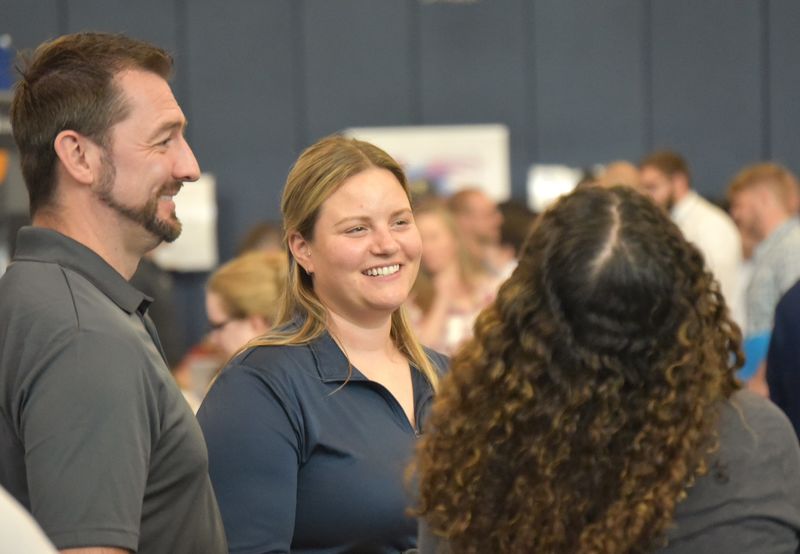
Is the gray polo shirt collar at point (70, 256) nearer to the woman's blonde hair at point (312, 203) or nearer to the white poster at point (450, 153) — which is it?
the woman's blonde hair at point (312, 203)

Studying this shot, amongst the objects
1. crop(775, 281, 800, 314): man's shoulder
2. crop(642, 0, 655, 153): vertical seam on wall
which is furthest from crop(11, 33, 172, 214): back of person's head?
crop(642, 0, 655, 153): vertical seam on wall

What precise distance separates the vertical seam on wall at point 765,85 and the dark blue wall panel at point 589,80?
0.74 metres

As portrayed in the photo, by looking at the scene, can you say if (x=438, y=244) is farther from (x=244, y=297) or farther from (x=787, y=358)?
(x=787, y=358)

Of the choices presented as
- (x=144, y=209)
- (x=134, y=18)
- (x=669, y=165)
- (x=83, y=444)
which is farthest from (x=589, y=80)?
(x=83, y=444)

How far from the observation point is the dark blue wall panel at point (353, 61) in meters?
7.50

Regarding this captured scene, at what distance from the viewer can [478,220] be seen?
6.02 m

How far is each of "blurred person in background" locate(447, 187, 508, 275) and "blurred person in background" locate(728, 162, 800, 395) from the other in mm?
1136

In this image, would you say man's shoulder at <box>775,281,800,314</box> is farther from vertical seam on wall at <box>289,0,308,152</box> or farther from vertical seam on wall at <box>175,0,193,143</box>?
vertical seam on wall at <box>175,0,193,143</box>

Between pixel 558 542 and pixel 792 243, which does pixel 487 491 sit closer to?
pixel 558 542

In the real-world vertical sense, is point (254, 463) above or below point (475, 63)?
below

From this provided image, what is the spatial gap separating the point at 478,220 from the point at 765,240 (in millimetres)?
1407

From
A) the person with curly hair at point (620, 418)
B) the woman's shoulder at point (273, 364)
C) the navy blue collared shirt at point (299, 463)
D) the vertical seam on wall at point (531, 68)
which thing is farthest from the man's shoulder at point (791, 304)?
the vertical seam on wall at point (531, 68)

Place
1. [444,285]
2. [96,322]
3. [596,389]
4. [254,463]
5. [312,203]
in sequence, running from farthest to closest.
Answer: [444,285] < [312,203] < [254,463] < [96,322] < [596,389]

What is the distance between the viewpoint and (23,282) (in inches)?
62.1
